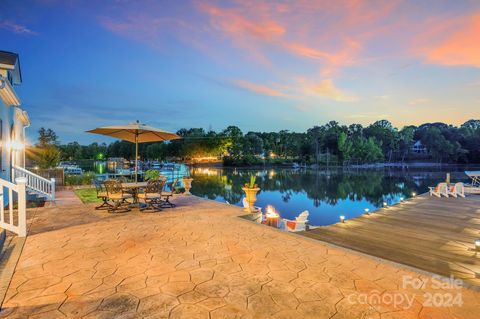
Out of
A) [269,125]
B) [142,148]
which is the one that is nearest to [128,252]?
[142,148]

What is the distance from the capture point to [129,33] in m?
14.3

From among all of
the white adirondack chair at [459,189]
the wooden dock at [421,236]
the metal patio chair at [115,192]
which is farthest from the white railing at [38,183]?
the white adirondack chair at [459,189]

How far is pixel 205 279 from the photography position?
2908 mm

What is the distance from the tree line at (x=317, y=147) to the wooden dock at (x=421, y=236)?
5461 cm

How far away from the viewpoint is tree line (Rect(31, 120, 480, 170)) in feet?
211

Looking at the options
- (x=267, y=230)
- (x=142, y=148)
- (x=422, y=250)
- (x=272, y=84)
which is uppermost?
(x=272, y=84)

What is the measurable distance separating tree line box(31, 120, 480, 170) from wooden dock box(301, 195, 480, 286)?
5461cm

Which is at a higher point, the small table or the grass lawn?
the small table

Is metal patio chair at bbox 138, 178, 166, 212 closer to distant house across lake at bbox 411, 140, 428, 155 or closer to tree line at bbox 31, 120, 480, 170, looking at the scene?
tree line at bbox 31, 120, 480, 170

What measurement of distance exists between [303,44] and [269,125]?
284ft

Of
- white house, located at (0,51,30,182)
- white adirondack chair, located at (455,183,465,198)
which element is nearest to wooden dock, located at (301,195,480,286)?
white adirondack chair, located at (455,183,465,198)

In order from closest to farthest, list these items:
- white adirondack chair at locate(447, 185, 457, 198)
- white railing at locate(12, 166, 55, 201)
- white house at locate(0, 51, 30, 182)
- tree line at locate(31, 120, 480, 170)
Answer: white house at locate(0, 51, 30, 182) → white railing at locate(12, 166, 55, 201) → white adirondack chair at locate(447, 185, 457, 198) → tree line at locate(31, 120, 480, 170)

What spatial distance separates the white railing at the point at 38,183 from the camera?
8633 mm

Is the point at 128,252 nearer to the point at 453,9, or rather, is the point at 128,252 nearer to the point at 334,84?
the point at 453,9
